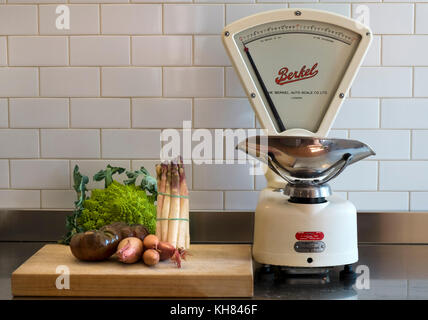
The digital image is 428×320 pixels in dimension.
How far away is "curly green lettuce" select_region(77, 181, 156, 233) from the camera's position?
1475 millimetres

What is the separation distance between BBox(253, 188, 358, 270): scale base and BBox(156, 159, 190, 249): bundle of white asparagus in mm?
220

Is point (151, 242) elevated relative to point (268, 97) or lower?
Answer: lower

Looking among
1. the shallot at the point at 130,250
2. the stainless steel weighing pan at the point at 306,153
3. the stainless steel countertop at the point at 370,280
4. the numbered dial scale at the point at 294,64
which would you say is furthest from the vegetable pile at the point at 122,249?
the numbered dial scale at the point at 294,64

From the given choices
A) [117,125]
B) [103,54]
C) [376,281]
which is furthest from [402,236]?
[103,54]

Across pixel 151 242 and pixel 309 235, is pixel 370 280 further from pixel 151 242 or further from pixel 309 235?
pixel 151 242

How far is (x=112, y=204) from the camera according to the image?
1.48 meters

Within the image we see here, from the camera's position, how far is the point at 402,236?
→ 1643mm

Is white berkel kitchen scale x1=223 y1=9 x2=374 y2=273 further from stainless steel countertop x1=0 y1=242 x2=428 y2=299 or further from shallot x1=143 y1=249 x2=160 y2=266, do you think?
shallot x1=143 y1=249 x2=160 y2=266

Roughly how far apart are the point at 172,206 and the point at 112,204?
20cm

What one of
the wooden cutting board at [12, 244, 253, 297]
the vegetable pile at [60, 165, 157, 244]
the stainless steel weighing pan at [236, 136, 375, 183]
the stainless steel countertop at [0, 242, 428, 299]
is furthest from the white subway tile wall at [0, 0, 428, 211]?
the wooden cutting board at [12, 244, 253, 297]

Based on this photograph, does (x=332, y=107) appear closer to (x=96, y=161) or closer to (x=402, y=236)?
(x=402, y=236)

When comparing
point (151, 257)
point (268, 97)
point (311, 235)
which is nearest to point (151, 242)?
point (151, 257)

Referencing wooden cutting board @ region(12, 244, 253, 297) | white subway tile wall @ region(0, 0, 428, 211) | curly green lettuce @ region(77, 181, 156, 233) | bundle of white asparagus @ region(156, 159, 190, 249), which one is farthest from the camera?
white subway tile wall @ region(0, 0, 428, 211)

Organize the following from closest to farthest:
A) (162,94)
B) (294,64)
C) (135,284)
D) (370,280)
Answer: (135,284), (370,280), (294,64), (162,94)
